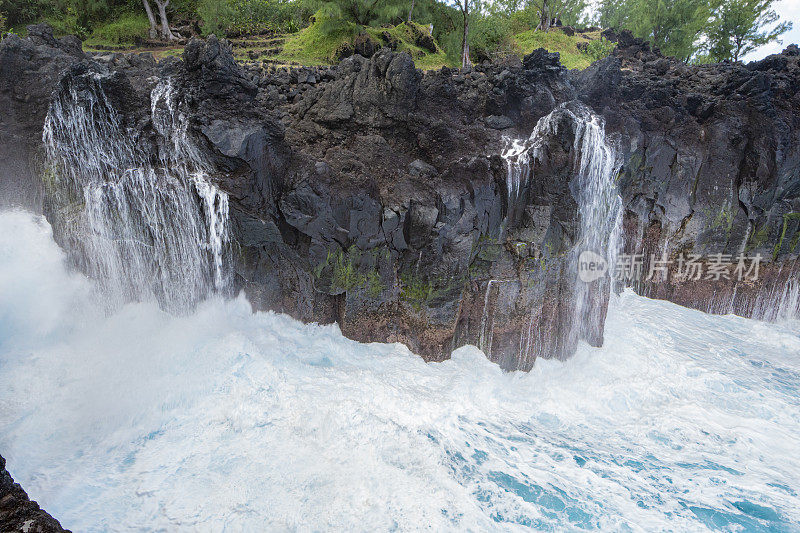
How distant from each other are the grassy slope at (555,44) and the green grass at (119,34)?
1922 centimetres

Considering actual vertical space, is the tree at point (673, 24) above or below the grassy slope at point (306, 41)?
above

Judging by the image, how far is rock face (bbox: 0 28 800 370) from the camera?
35.2ft

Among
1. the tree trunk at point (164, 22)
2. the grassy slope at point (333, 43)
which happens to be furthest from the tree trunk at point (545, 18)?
the tree trunk at point (164, 22)

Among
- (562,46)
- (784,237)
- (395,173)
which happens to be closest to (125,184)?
(395,173)

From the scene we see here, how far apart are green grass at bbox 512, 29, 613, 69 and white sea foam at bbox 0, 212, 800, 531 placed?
16.7 metres

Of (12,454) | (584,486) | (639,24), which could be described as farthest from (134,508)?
(639,24)

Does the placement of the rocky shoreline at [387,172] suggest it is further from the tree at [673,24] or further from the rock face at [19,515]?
the tree at [673,24]

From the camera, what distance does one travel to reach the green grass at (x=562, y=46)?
22562mm

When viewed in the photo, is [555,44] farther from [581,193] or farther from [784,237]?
[581,193]

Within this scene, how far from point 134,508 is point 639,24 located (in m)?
30.5

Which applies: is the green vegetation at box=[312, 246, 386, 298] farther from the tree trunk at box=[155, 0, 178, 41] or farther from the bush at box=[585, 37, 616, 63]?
the bush at box=[585, 37, 616, 63]

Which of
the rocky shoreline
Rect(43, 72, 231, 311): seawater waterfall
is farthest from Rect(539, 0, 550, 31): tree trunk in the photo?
Rect(43, 72, 231, 311): seawater waterfall

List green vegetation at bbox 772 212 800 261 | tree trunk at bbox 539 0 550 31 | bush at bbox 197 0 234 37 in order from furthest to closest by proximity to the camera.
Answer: tree trunk at bbox 539 0 550 31 < bush at bbox 197 0 234 37 < green vegetation at bbox 772 212 800 261

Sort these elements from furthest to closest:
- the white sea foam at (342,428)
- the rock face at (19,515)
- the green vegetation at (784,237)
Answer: the green vegetation at (784,237), the white sea foam at (342,428), the rock face at (19,515)
